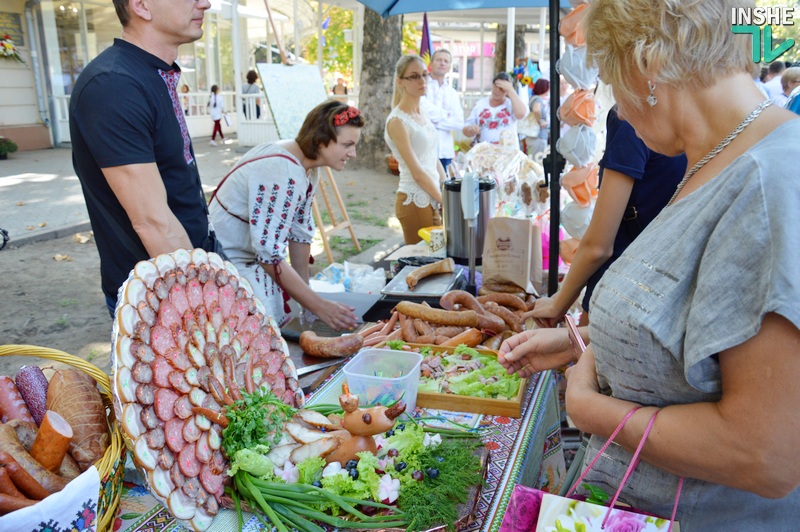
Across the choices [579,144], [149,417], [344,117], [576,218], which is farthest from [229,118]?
[149,417]

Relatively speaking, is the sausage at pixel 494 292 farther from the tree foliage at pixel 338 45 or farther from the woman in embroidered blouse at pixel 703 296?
the tree foliage at pixel 338 45

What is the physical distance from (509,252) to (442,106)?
249 inches

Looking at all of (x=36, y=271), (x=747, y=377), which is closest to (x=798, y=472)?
(x=747, y=377)

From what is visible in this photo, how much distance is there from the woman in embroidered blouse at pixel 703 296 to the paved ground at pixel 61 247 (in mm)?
4478

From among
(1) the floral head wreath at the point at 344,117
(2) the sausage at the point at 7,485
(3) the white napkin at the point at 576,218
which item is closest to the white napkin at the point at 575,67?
(3) the white napkin at the point at 576,218

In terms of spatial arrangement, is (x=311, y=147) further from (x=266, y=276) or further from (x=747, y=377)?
(x=747, y=377)

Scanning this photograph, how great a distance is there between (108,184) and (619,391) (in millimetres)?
1799

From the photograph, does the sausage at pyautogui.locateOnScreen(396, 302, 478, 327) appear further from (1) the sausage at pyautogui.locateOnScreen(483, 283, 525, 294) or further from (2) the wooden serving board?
(1) the sausage at pyautogui.locateOnScreen(483, 283, 525, 294)

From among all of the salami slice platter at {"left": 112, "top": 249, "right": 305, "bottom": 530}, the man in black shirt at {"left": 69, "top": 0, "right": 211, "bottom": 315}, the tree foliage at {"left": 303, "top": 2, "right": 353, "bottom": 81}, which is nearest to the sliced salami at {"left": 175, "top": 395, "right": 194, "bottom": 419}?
the salami slice platter at {"left": 112, "top": 249, "right": 305, "bottom": 530}

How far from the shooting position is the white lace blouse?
5.40 meters

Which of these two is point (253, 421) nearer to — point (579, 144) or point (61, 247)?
point (579, 144)

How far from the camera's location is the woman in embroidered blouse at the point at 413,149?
17.5 feet

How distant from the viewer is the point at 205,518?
139 cm

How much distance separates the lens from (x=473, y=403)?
77.7 inches
